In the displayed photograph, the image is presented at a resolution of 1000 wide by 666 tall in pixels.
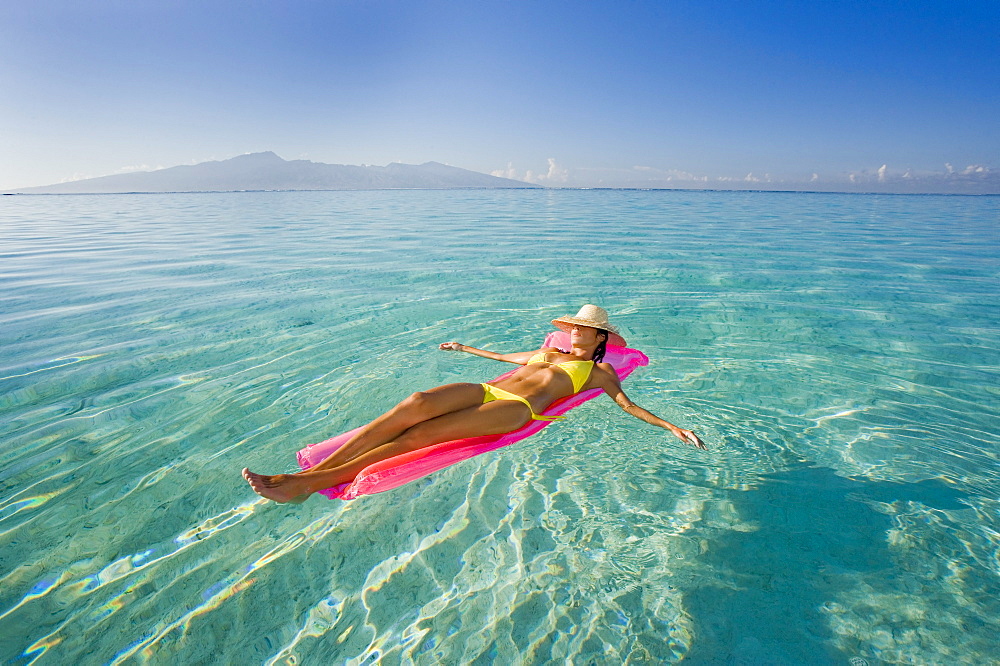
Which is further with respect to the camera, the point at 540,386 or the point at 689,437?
the point at 540,386

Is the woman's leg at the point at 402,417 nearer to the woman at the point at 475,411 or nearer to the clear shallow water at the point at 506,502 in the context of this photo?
the woman at the point at 475,411

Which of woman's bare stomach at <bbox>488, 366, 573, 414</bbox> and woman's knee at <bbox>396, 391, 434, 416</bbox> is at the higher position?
woman's knee at <bbox>396, 391, 434, 416</bbox>

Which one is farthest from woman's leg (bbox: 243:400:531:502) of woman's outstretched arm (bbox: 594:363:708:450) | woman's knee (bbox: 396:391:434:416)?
woman's outstretched arm (bbox: 594:363:708:450)

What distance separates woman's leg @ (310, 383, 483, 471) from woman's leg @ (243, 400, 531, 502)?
0.12 ft

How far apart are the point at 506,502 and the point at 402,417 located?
88cm

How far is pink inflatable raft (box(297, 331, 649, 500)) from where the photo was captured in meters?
3.04

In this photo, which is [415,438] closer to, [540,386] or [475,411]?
[475,411]

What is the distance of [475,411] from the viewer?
11.5 ft

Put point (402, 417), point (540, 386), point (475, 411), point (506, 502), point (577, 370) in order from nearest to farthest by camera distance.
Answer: point (506, 502)
point (402, 417)
point (475, 411)
point (540, 386)
point (577, 370)

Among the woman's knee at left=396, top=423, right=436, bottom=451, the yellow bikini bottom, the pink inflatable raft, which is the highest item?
the yellow bikini bottom

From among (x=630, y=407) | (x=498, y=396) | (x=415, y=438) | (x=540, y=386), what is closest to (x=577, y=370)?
(x=540, y=386)

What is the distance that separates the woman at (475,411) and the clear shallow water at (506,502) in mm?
244

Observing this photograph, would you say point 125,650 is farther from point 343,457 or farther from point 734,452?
point 734,452

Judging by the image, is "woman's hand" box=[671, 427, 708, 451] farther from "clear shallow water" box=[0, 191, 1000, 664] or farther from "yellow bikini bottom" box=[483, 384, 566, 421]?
"yellow bikini bottom" box=[483, 384, 566, 421]
